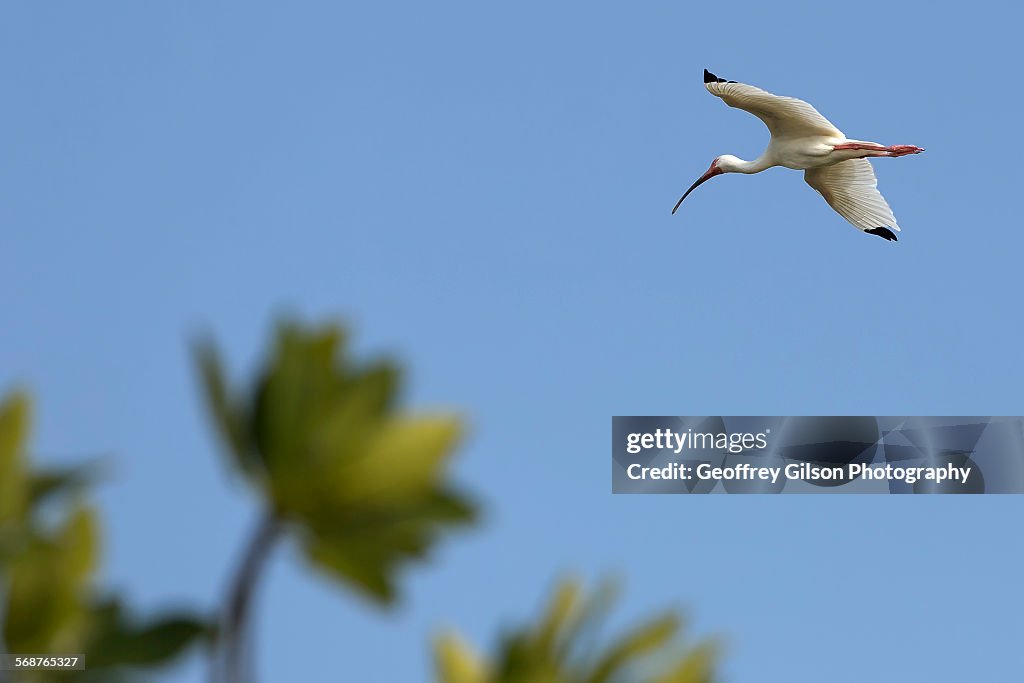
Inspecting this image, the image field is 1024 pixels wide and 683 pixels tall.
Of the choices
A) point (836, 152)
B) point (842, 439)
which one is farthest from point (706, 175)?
point (842, 439)

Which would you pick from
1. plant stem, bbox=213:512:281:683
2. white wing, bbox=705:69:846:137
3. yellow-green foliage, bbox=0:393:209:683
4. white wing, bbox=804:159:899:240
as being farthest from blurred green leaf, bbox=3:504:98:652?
white wing, bbox=804:159:899:240

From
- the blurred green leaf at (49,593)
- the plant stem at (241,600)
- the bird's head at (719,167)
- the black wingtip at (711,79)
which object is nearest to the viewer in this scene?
the plant stem at (241,600)

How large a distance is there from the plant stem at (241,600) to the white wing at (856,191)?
2281cm

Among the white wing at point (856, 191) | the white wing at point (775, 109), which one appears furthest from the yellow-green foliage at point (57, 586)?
the white wing at point (856, 191)

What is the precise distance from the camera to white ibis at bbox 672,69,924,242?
2181 centimetres

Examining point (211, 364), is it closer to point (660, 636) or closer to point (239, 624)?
point (239, 624)

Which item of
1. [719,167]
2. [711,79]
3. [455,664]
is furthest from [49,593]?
[719,167]

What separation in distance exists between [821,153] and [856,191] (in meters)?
1.64

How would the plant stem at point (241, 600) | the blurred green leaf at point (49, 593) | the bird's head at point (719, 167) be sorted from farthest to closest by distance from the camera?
the bird's head at point (719, 167), the blurred green leaf at point (49, 593), the plant stem at point (241, 600)

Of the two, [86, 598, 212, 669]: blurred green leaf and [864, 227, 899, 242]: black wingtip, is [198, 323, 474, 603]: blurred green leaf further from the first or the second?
[864, 227, 899, 242]: black wingtip

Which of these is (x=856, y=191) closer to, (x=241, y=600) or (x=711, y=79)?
(x=711, y=79)

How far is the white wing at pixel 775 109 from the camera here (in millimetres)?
21500

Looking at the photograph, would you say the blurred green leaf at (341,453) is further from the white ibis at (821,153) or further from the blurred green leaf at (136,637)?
the white ibis at (821,153)

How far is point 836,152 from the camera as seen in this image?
22.9m
